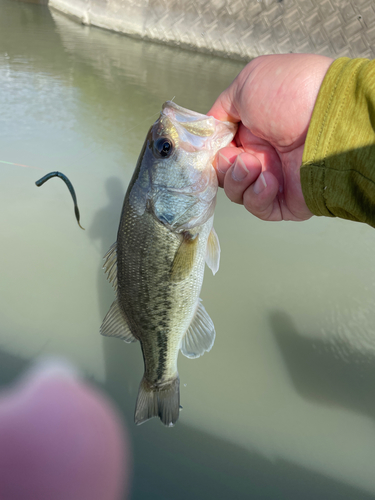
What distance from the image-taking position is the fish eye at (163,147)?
1.19 metres

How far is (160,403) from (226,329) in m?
0.72

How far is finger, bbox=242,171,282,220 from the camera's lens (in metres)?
1.28

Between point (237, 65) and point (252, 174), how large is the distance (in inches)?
277

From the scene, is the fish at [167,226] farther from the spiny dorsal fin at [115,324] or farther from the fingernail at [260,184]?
the fingernail at [260,184]

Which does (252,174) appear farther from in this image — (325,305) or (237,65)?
(237,65)

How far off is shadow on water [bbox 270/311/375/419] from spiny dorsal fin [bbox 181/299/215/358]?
2.27 feet

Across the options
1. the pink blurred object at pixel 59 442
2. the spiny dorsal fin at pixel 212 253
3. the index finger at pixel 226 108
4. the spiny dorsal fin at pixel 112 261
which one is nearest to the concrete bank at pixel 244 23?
the index finger at pixel 226 108

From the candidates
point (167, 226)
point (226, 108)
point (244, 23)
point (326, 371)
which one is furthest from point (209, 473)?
point (244, 23)

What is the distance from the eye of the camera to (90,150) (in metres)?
3.13

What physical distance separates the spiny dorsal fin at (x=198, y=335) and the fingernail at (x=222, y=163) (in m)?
0.57

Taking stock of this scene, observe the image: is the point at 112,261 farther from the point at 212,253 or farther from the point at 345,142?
the point at 345,142

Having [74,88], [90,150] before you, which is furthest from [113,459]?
[74,88]

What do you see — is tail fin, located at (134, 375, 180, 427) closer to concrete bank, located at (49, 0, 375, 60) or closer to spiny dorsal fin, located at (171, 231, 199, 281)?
spiny dorsal fin, located at (171, 231, 199, 281)

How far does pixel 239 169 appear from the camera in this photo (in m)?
1.25
